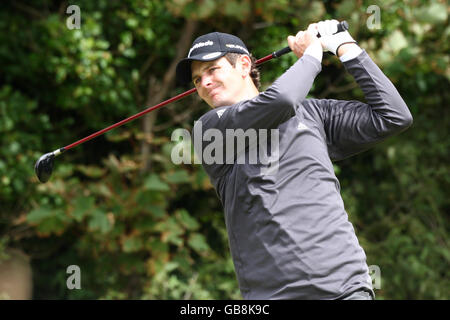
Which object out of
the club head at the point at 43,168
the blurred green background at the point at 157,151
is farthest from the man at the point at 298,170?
the blurred green background at the point at 157,151

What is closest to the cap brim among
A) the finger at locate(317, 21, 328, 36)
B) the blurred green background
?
the finger at locate(317, 21, 328, 36)

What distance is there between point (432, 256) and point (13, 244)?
4.14 meters

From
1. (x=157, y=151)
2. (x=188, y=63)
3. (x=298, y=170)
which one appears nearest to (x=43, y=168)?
(x=188, y=63)

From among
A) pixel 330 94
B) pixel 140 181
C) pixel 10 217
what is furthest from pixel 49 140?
pixel 330 94

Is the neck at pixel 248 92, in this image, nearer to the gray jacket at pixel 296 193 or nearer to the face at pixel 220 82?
the face at pixel 220 82

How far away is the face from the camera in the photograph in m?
2.39

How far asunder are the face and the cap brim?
0.03 meters

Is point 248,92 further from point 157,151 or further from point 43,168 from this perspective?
point 157,151

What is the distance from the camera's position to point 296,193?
2.03 meters

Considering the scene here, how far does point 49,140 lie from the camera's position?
20.0 ft

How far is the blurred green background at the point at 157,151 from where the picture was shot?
5.23 m

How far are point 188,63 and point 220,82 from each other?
0.20 metres
